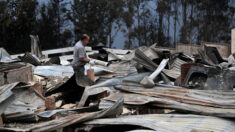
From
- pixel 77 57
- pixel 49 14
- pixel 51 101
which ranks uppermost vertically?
pixel 49 14

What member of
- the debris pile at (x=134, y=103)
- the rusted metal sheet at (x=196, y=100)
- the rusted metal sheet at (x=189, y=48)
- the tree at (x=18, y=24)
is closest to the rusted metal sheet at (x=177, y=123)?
the debris pile at (x=134, y=103)

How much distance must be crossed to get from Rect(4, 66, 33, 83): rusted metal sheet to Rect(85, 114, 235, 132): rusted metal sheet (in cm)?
570

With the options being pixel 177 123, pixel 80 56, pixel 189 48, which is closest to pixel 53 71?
pixel 80 56

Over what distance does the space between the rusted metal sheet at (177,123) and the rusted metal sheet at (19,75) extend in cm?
570

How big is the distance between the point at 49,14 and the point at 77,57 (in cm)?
2714

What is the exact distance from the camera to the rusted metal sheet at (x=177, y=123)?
131 inches

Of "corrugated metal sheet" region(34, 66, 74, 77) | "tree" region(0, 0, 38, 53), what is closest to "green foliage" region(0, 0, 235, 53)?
"tree" region(0, 0, 38, 53)

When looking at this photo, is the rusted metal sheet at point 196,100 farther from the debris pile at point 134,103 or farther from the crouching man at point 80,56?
the crouching man at point 80,56

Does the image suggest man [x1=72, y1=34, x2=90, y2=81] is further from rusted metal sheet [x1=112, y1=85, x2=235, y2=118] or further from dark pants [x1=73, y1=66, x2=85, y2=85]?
rusted metal sheet [x1=112, y1=85, x2=235, y2=118]

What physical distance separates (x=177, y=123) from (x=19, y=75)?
670 cm

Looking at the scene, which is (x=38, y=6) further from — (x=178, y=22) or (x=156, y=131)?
(x=156, y=131)

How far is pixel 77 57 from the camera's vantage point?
7.90 meters

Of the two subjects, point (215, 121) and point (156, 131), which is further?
point (215, 121)

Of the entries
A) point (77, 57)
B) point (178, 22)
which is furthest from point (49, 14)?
point (77, 57)
